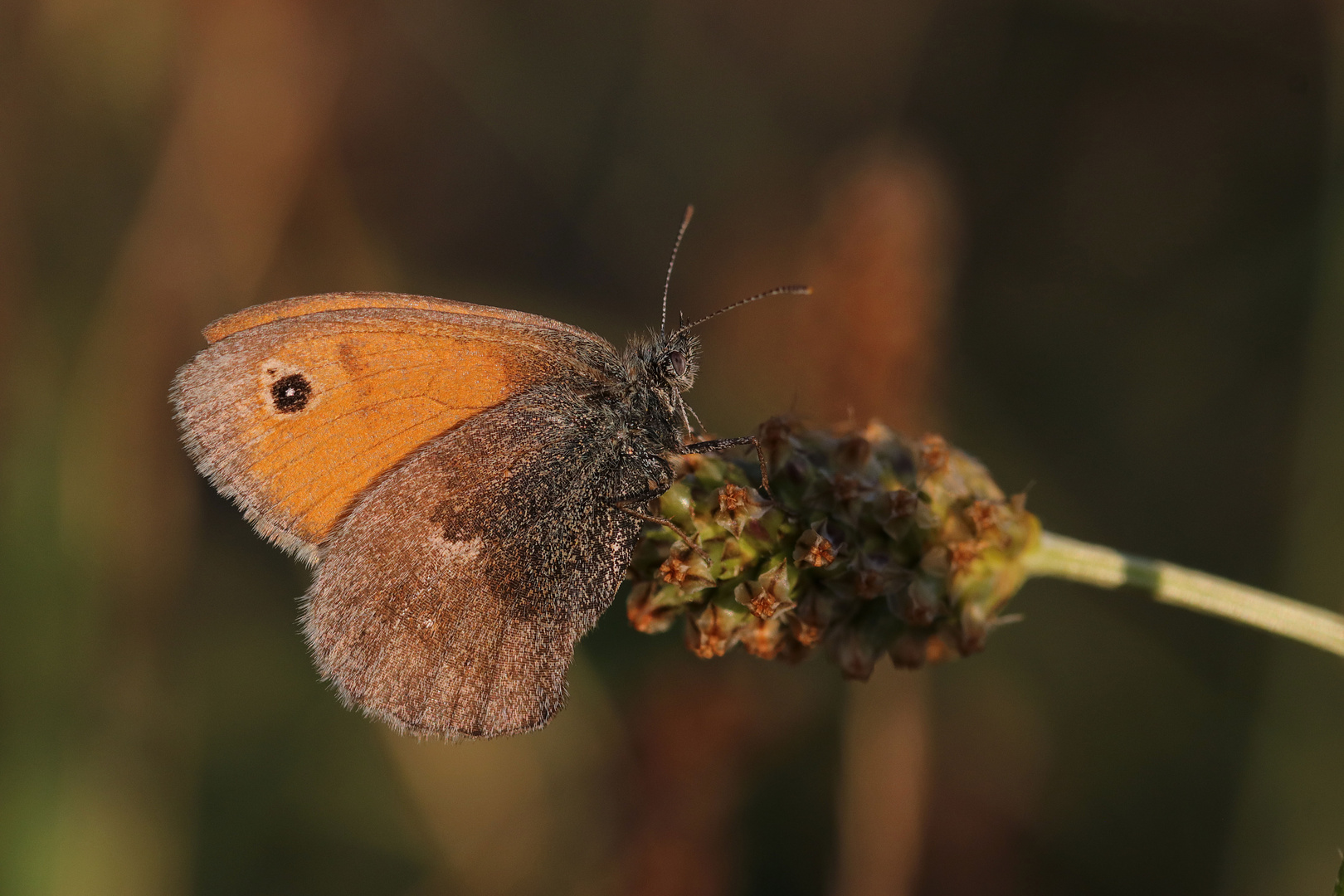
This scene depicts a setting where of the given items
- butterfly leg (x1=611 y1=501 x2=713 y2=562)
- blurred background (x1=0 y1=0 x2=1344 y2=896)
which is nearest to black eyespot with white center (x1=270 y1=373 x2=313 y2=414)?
butterfly leg (x1=611 y1=501 x2=713 y2=562)

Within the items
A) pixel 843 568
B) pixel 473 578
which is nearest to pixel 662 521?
pixel 843 568

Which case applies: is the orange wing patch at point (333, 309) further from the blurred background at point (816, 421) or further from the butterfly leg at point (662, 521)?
the blurred background at point (816, 421)

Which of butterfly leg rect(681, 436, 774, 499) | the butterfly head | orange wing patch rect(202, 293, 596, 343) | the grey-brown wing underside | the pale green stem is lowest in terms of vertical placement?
the grey-brown wing underside

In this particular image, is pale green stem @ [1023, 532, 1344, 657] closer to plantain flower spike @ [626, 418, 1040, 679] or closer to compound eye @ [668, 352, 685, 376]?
plantain flower spike @ [626, 418, 1040, 679]

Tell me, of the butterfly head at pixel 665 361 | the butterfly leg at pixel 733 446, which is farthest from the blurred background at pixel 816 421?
the butterfly leg at pixel 733 446

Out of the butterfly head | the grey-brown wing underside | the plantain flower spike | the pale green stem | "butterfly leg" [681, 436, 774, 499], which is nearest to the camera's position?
the pale green stem

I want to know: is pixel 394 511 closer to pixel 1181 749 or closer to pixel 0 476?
pixel 0 476

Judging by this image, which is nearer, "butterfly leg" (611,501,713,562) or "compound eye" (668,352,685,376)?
"butterfly leg" (611,501,713,562)
